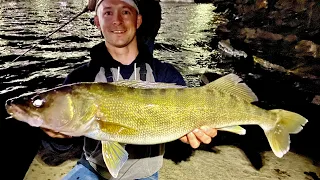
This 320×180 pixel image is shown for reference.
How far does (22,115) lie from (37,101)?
0.18 metres

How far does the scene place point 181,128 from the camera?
289cm

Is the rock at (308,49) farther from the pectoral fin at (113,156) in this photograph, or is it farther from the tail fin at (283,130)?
the pectoral fin at (113,156)

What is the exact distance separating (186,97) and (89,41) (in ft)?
95.7

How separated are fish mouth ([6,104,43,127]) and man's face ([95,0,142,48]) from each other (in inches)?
54.3

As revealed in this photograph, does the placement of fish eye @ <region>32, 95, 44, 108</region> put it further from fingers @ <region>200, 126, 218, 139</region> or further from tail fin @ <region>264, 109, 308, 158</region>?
tail fin @ <region>264, 109, 308, 158</region>

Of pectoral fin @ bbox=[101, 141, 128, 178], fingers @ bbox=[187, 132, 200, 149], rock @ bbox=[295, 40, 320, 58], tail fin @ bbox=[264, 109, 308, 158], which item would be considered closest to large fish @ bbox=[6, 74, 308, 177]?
pectoral fin @ bbox=[101, 141, 128, 178]

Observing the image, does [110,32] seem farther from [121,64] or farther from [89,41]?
[89,41]

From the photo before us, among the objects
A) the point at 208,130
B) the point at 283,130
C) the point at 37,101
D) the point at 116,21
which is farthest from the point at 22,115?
the point at 283,130

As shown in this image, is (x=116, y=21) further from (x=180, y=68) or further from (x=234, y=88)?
(x=180, y=68)

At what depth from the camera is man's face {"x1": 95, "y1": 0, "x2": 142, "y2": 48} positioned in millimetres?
3414

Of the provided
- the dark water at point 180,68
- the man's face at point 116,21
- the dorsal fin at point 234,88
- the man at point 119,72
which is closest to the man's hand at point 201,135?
the dorsal fin at point 234,88

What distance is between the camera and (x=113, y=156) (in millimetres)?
2744

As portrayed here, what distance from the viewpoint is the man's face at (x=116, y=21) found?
3.41 metres

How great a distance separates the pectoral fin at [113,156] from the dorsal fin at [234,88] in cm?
123
